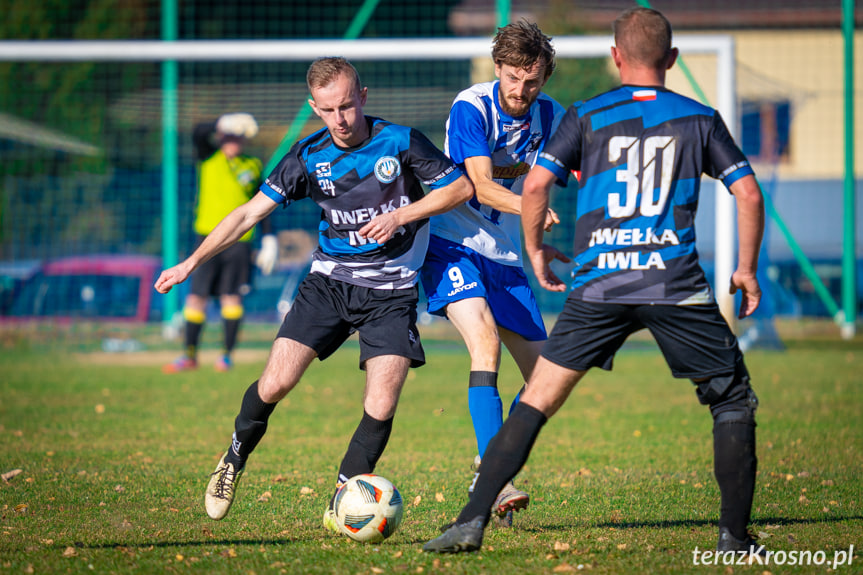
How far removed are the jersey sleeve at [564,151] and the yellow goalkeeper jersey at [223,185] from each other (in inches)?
315

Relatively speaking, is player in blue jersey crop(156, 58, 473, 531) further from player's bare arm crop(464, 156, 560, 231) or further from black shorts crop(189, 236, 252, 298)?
black shorts crop(189, 236, 252, 298)

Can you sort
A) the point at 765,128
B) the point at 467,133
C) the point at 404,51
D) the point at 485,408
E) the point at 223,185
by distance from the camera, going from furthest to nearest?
the point at 765,128 → the point at 404,51 → the point at 223,185 → the point at 467,133 → the point at 485,408

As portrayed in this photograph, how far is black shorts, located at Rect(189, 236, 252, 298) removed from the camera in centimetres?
1123

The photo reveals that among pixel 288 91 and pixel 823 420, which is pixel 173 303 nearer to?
pixel 288 91

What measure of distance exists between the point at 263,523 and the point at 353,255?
135cm

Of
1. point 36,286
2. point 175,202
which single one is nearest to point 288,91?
point 175,202

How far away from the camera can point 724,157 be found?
3.67 metres

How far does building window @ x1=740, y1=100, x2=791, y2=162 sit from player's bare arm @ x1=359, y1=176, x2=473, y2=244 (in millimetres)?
11848

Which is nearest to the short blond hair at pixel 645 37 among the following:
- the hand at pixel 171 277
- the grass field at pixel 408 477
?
the grass field at pixel 408 477

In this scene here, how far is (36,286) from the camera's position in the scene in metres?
14.8

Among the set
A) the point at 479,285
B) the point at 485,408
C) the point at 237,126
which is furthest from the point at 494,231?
the point at 237,126

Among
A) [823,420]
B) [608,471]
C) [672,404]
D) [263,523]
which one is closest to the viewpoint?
[263,523]

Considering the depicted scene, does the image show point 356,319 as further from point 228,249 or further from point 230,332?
point 230,332

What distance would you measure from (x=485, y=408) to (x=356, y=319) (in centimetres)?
77
